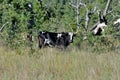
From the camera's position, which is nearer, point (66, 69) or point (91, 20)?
point (66, 69)

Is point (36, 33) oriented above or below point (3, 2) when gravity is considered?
below

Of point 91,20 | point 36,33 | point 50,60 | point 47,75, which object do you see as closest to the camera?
point 47,75

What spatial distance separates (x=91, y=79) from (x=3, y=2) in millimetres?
9424

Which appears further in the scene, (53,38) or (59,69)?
(53,38)

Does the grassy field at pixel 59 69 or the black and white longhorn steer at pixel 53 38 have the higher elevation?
the grassy field at pixel 59 69

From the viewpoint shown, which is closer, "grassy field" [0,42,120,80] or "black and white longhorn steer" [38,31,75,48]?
"grassy field" [0,42,120,80]

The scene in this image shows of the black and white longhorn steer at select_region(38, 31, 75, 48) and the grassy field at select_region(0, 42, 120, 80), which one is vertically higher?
the grassy field at select_region(0, 42, 120, 80)

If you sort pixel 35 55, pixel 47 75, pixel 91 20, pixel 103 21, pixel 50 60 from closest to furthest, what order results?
pixel 47 75 → pixel 50 60 → pixel 35 55 → pixel 103 21 → pixel 91 20

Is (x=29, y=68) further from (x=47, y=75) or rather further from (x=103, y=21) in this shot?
(x=103, y=21)

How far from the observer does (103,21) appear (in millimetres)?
11633

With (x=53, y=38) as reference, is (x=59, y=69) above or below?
above

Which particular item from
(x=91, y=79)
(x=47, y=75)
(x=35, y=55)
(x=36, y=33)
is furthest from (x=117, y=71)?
(x=36, y=33)

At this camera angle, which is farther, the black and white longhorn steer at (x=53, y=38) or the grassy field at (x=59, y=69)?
the black and white longhorn steer at (x=53, y=38)

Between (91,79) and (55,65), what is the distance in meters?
1.31
